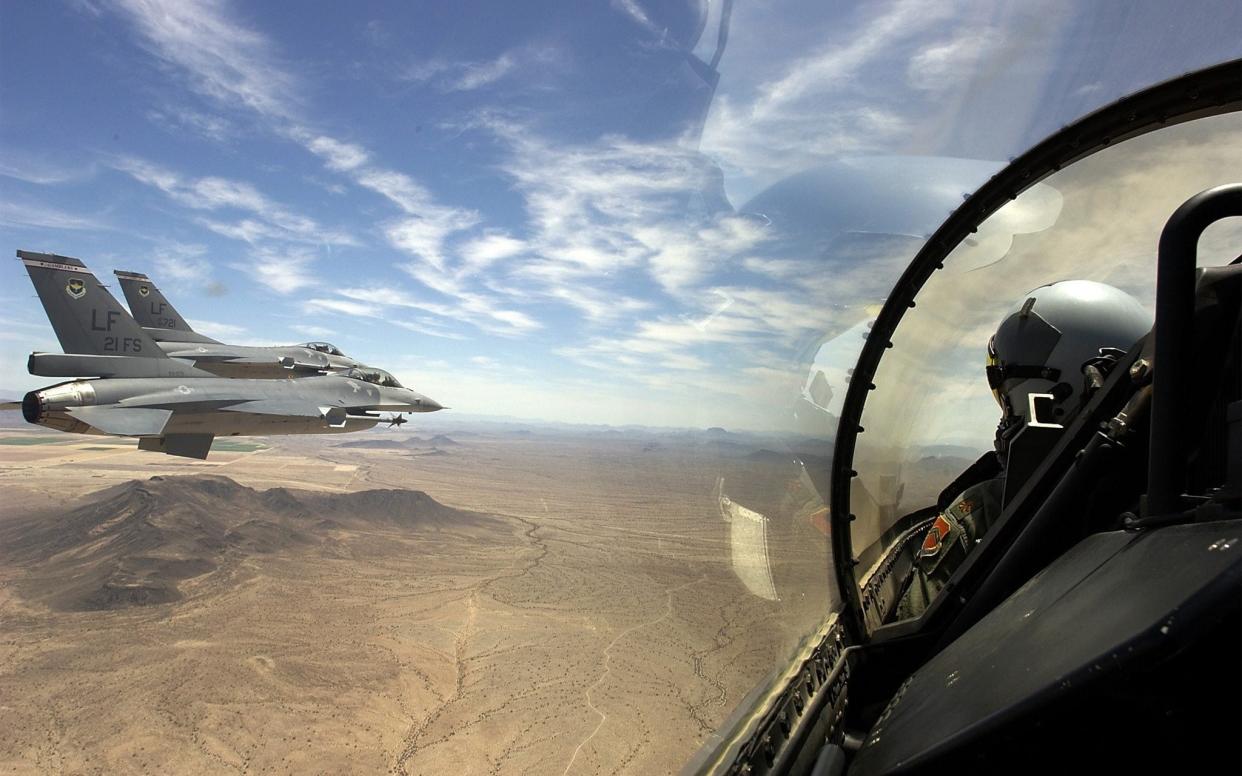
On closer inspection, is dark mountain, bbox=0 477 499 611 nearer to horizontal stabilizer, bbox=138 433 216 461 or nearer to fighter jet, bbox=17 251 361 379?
horizontal stabilizer, bbox=138 433 216 461

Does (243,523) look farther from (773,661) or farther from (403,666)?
(773,661)

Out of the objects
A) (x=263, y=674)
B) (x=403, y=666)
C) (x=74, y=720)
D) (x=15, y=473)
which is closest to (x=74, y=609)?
(x=74, y=720)

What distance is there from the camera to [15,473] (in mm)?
48844

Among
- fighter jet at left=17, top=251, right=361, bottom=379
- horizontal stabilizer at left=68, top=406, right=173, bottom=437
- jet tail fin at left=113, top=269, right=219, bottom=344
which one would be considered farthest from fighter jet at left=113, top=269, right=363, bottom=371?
horizontal stabilizer at left=68, top=406, right=173, bottom=437

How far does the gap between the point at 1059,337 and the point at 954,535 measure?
0.85 metres

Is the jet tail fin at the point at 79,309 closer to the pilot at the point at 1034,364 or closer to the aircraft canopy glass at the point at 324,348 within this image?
the aircraft canopy glass at the point at 324,348

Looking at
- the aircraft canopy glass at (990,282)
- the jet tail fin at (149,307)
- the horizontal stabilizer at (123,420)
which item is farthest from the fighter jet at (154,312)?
the aircraft canopy glass at (990,282)

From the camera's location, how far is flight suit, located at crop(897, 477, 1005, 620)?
217 centimetres

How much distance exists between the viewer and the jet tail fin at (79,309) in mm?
19625

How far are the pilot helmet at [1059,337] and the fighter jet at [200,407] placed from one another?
2090 centimetres

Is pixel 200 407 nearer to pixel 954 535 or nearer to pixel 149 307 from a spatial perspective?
pixel 149 307

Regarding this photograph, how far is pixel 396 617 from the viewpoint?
2994 centimetres

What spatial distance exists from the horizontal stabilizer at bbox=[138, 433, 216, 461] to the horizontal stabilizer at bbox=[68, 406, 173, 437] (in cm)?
191

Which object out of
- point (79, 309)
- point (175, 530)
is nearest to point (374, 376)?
point (79, 309)
